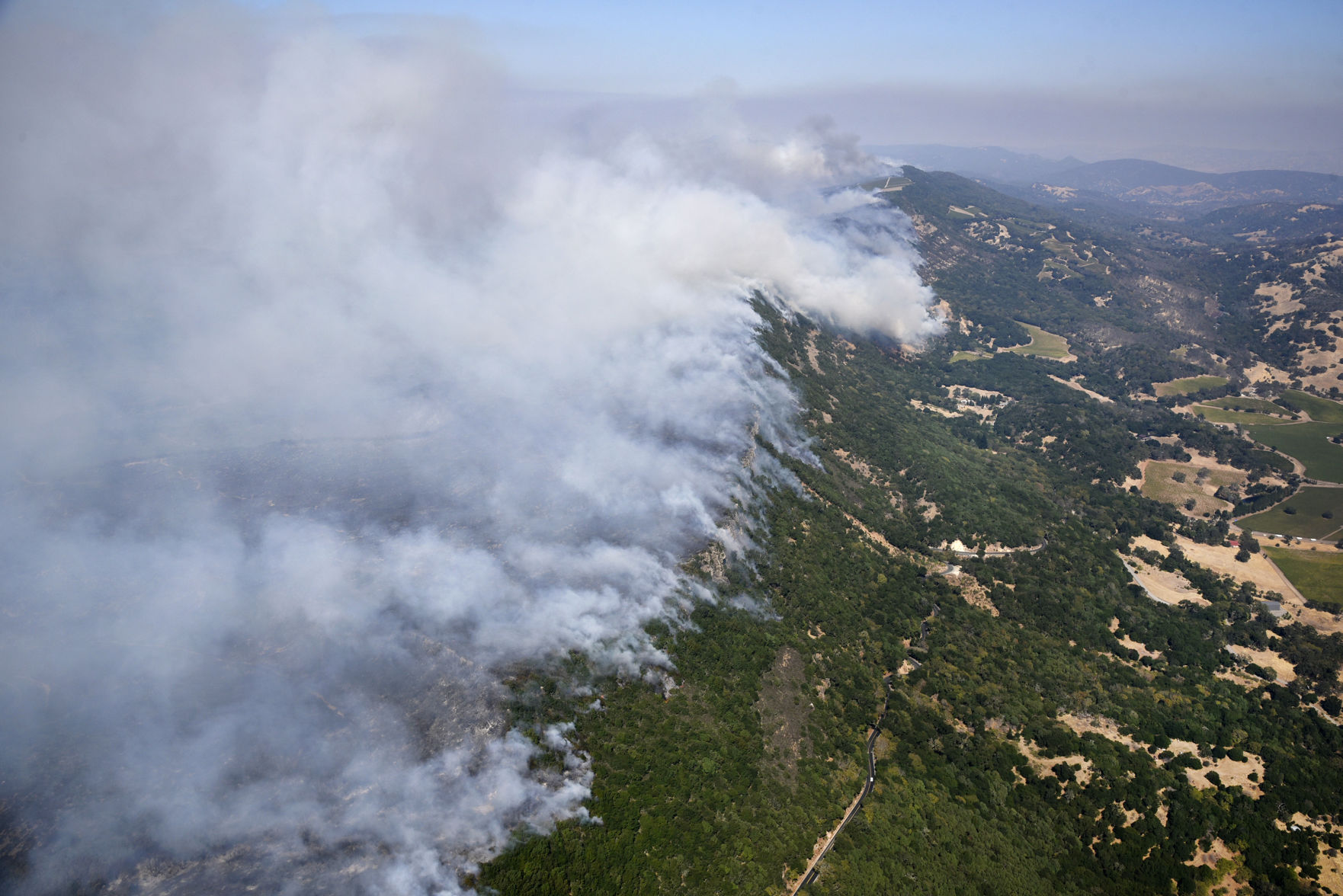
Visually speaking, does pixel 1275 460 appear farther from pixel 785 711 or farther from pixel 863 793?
pixel 785 711

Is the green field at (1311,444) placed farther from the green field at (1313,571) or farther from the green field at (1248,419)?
the green field at (1313,571)

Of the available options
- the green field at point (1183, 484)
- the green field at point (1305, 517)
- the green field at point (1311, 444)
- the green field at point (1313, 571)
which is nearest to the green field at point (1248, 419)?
the green field at point (1311, 444)

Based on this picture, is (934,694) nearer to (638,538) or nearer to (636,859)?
(638,538)

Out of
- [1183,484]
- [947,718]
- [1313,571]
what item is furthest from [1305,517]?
[947,718]

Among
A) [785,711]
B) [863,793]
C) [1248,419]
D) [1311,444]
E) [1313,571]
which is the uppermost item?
[1248,419]

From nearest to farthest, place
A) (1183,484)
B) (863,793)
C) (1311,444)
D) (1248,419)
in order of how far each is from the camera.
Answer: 1. (863,793)
2. (1183,484)
3. (1311,444)
4. (1248,419)
